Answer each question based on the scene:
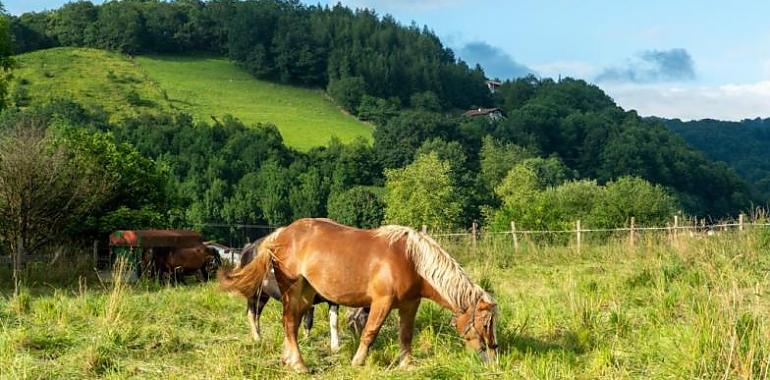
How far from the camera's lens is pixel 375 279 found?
261 inches

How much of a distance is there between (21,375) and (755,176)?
158806 mm

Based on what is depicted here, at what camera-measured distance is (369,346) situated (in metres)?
6.64

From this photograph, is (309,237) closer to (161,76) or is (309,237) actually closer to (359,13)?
(161,76)

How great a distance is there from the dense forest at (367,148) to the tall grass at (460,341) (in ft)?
38.8

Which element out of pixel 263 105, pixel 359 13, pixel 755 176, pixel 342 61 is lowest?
pixel 755 176

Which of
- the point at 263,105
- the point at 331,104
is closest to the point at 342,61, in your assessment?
the point at 331,104

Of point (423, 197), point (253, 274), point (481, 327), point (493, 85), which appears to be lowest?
point (423, 197)

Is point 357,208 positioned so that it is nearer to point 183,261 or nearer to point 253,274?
point 183,261

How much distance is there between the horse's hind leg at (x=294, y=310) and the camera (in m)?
6.75

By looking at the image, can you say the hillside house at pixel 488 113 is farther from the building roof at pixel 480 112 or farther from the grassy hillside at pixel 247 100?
the grassy hillside at pixel 247 100

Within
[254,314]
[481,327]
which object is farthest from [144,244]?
[481,327]

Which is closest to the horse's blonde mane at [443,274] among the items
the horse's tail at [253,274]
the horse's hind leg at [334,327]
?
the horse's hind leg at [334,327]

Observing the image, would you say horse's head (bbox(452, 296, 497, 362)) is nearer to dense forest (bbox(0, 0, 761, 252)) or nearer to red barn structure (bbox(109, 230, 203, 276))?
red barn structure (bbox(109, 230, 203, 276))

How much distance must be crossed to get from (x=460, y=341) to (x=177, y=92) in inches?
4058
